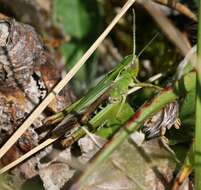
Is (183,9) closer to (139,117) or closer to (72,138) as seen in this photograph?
(72,138)

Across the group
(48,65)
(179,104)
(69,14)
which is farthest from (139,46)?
(179,104)

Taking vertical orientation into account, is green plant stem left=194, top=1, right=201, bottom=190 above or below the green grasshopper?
below

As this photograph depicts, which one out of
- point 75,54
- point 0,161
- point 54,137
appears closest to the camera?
point 54,137

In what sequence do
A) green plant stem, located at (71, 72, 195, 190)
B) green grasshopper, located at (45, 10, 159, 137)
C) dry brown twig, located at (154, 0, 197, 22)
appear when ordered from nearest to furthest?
green plant stem, located at (71, 72, 195, 190)
green grasshopper, located at (45, 10, 159, 137)
dry brown twig, located at (154, 0, 197, 22)

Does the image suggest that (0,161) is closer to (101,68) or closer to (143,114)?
(143,114)

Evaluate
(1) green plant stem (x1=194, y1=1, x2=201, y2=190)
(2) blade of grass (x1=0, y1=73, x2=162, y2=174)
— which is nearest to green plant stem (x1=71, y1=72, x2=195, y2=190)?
(1) green plant stem (x1=194, y1=1, x2=201, y2=190)

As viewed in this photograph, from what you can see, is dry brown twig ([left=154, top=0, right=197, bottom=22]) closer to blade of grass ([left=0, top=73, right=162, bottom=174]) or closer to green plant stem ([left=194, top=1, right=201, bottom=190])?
blade of grass ([left=0, top=73, right=162, bottom=174])

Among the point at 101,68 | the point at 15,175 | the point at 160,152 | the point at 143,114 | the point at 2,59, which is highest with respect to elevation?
the point at 2,59

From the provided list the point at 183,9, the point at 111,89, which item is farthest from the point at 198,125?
the point at 183,9

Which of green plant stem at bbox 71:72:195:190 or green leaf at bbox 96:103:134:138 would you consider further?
green leaf at bbox 96:103:134:138
